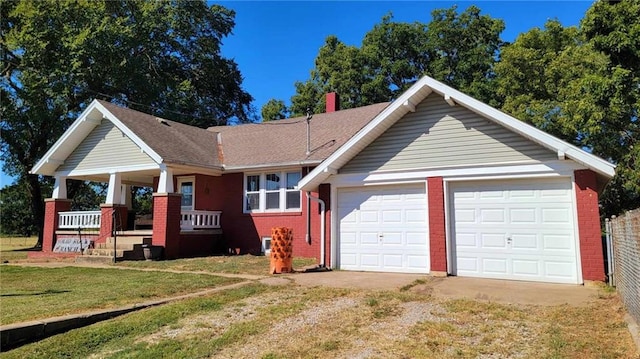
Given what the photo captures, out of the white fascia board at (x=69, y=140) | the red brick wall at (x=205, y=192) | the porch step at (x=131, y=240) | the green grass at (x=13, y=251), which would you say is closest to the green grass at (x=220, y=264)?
the porch step at (x=131, y=240)

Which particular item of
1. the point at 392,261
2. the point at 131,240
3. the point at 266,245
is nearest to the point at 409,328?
the point at 392,261

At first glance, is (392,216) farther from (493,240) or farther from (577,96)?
(577,96)

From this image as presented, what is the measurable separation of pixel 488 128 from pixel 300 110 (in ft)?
81.9

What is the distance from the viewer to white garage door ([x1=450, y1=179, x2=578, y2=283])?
960 cm

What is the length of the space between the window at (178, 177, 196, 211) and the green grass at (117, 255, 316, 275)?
12.6ft

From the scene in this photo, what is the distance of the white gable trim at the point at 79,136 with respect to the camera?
16.4 metres

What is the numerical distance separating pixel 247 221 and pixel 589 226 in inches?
456

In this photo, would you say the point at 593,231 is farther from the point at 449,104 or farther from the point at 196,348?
the point at 196,348

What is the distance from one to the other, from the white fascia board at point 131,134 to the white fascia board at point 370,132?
20.4 feet

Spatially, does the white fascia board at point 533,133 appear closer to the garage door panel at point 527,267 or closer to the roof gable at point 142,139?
the garage door panel at point 527,267

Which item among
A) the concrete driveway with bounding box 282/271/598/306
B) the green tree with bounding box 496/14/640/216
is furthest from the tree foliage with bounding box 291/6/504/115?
the concrete driveway with bounding box 282/271/598/306

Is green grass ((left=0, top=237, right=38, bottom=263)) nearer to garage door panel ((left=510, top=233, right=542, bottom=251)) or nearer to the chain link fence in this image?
garage door panel ((left=510, top=233, right=542, bottom=251))

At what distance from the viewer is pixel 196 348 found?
5.68 meters

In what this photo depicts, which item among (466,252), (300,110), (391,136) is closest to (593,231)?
(466,252)
